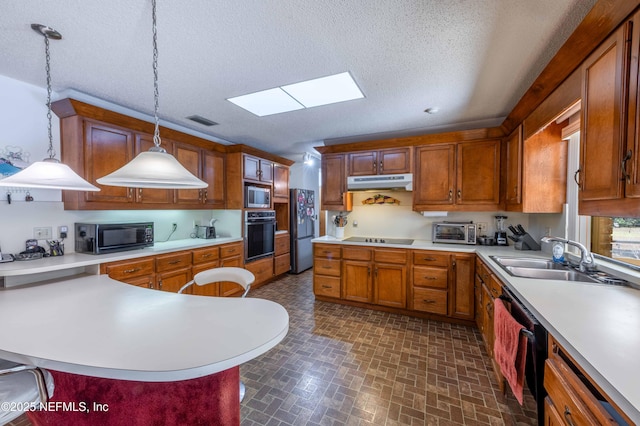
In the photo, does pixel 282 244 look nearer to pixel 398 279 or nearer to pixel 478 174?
pixel 398 279

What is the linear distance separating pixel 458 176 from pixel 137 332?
11.5ft

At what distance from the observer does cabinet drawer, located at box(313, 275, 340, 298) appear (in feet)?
12.0

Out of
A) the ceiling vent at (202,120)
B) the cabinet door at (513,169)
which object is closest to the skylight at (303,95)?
the ceiling vent at (202,120)

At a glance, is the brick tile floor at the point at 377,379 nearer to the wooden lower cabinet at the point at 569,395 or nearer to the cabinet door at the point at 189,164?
the wooden lower cabinet at the point at 569,395

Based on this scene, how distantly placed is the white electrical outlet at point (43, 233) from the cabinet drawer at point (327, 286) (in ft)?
9.74

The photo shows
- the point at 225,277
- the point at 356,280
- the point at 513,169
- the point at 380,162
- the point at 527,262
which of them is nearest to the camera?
the point at 225,277

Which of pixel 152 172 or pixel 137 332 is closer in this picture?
pixel 137 332

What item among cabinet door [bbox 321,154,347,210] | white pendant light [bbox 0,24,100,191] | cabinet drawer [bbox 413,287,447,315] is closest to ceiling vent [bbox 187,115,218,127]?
white pendant light [bbox 0,24,100,191]

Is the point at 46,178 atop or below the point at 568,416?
atop

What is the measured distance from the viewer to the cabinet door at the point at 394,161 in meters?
3.51

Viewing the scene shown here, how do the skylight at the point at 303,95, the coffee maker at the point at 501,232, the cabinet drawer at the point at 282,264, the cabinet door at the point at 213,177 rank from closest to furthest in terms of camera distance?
the skylight at the point at 303,95 → the coffee maker at the point at 501,232 → the cabinet door at the point at 213,177 → the cabinet drawer at the point at 282,264

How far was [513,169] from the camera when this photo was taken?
273 centimetres

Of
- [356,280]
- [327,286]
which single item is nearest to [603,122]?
[356,280]

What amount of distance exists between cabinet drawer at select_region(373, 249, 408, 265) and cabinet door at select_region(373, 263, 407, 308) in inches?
2.5
